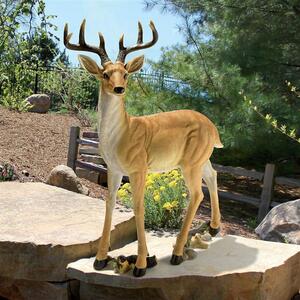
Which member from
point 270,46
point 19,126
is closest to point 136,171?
point 270,46

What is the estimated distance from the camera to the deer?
130 inches

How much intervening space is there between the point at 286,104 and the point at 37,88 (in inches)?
499

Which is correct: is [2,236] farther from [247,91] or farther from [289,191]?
[289,191]

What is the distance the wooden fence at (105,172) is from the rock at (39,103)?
14.3ft

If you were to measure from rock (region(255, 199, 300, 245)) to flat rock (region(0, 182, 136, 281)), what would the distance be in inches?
54.5

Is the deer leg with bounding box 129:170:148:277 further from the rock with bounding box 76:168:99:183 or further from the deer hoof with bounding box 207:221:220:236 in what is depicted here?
the rock with bounding box 76:168:99:183

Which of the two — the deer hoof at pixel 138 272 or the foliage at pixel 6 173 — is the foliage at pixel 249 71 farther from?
the deer hoof at pixel 138 272

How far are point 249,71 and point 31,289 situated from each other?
13.4ft

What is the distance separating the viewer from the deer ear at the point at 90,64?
3.26m

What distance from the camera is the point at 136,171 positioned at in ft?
11.1

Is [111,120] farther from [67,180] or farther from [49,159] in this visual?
[49,159]

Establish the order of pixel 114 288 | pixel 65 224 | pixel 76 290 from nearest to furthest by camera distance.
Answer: pixel 114 288, pixel 76 290, pixel 65 224

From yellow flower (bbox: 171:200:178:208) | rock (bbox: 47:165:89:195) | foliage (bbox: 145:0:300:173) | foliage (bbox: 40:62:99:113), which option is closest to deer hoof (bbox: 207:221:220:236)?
yellow flower (bbox: 171:200:178:208)

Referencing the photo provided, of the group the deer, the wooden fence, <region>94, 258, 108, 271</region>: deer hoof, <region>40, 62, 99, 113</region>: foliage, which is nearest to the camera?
the deer
